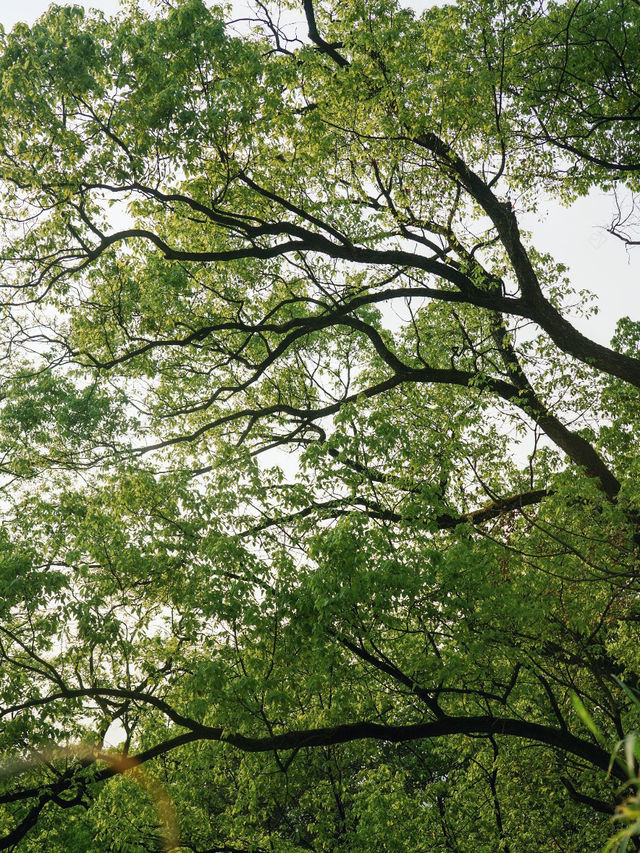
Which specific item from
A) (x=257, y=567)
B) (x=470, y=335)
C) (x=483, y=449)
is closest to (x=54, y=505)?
(x=257, y=567)

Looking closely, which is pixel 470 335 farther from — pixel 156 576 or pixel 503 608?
pixel 156 576

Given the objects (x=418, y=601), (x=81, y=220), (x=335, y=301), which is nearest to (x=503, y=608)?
(x=418, y=601)

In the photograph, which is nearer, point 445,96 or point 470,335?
point 445,96

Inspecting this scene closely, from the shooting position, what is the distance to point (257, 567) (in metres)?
8.73

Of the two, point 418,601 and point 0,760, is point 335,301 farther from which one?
point 0,760

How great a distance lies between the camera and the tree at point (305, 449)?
8.62 meters

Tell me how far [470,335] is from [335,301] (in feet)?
10.9

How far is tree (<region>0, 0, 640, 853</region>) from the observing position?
28.3 ft

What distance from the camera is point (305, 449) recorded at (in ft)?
32.6

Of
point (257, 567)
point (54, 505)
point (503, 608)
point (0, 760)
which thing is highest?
point (54, 505)

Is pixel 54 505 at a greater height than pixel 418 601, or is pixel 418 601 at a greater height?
pixel 54 505

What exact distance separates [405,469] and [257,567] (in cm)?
278

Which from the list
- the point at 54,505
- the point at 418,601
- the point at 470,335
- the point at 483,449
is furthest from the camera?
the point at 470,335

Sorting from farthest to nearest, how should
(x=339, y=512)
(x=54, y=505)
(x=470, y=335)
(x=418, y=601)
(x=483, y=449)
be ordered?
(x=470, y=335)
(x=54, y=505)
(x=483, y=449)
(x=339, y=512)
(x=418, y=601)
